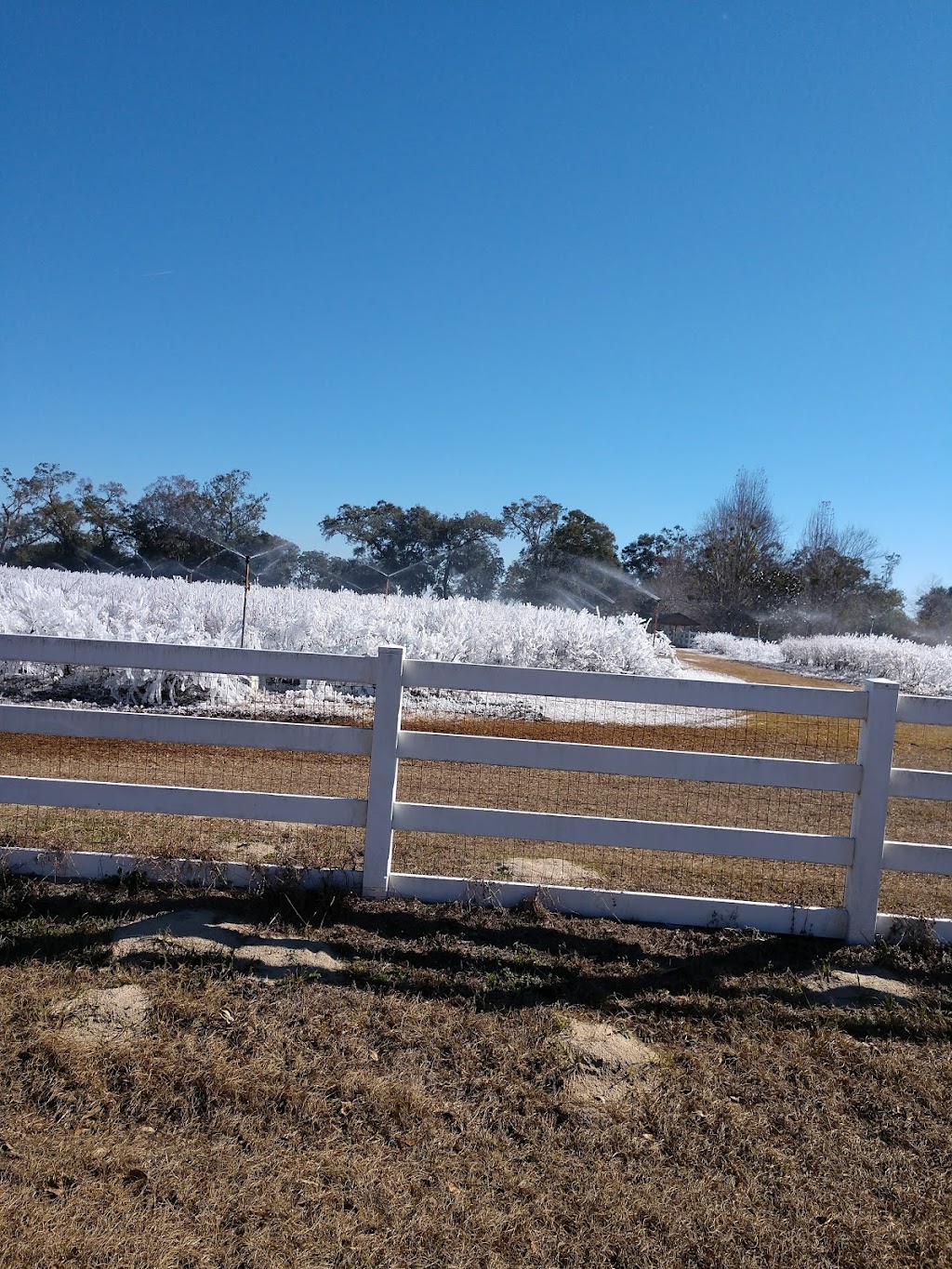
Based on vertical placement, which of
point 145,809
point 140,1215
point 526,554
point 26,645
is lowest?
point 140,1215

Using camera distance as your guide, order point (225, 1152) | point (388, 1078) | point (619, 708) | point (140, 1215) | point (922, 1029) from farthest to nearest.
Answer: point (619, 708), point (922, 1029), point (388, 1078), point (225, 1152), point (140, 1215)

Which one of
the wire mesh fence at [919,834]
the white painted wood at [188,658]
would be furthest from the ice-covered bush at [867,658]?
the white painted wood at [188,658]

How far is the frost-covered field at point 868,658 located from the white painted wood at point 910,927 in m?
18.0

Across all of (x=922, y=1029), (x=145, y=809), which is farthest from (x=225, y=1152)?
(x=922, y=1029)

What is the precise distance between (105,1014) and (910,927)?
11.8 feet

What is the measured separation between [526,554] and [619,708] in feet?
108

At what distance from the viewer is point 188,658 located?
4230mm

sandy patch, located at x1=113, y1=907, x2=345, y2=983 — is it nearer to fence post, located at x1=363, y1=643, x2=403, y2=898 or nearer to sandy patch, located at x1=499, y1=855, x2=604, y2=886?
fence post, located at x1=363, y1=643, x2=403, y2=898

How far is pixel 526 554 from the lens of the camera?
4497 centimetres

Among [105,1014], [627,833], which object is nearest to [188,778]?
[105,1014]

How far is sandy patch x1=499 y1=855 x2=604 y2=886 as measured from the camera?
475 cm

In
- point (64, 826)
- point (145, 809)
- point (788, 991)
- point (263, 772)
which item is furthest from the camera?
point (263, 772)

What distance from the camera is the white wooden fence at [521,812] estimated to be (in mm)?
4004

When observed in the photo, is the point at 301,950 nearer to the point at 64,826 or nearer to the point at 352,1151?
the point at 352,1151
